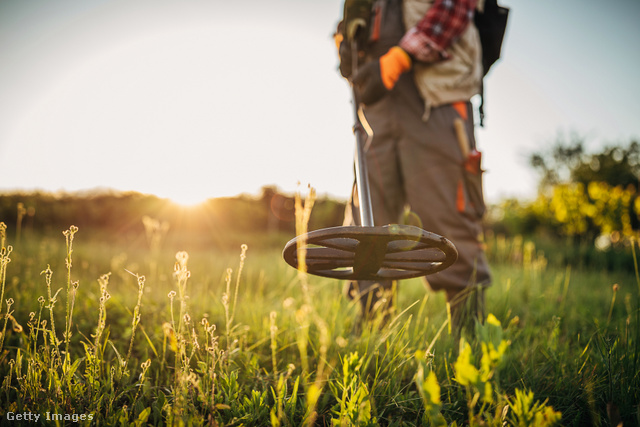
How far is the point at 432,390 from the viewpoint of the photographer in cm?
67

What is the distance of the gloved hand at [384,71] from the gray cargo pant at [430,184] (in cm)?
17

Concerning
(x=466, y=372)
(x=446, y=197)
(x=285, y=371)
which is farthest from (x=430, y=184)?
(x=466, y=372)

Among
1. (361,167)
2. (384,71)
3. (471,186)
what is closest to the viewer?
(361,167)

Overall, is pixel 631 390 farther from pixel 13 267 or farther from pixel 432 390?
pixel 13 267

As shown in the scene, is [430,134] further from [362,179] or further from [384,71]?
[362,179]

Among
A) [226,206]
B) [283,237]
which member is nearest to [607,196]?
[283,237]

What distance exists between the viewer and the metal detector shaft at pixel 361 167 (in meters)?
1.42

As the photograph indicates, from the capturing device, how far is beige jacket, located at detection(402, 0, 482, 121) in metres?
1.86

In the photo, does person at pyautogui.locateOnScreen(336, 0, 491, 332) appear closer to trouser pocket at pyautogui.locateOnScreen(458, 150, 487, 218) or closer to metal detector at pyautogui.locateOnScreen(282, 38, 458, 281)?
trouser pocket at pyautogui.locateOnScreen(458, 150, 487, 218)

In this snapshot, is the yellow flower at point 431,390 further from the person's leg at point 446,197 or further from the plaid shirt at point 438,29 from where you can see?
the plaid shirt at point 438,29

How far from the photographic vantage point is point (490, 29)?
197 centimetres

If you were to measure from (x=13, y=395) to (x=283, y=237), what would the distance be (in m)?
7.09

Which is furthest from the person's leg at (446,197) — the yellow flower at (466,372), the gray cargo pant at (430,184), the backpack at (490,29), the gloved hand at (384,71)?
the yellow flower at (466,372)

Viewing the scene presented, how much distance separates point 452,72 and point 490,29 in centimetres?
41
